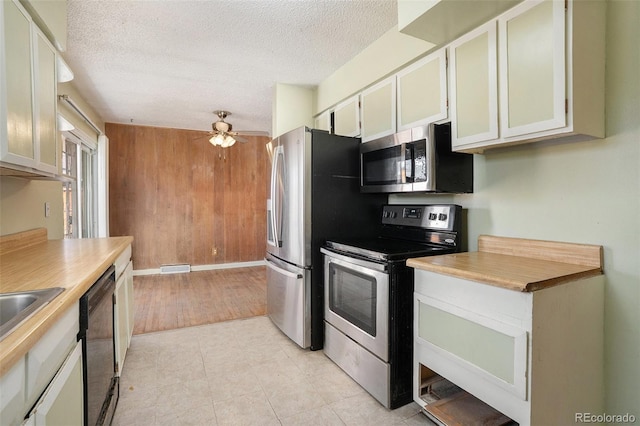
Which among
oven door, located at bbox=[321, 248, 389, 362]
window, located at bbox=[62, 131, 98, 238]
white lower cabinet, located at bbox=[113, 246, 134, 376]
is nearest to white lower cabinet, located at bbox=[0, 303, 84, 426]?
white lower cabinet, located at bbox=[113, 246, 134, 376]

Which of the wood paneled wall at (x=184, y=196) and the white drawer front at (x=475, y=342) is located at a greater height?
the wood paneled wall at (x=184, y=196)

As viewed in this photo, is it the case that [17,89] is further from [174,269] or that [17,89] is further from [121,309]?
[174,269]

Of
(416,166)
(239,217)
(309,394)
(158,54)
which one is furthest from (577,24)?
(239,217)

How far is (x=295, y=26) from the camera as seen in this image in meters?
2.36

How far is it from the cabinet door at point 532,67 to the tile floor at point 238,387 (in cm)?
163

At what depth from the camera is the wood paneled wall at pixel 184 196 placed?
5.19m

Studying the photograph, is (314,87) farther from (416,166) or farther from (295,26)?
(416,166)

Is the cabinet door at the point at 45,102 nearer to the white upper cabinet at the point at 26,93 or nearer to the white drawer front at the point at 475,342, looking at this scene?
the white upper cabinet at the point at 26,93

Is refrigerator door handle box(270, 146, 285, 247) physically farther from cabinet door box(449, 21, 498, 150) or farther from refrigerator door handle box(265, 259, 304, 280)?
cabinet door box(449, 21, 498, 150)

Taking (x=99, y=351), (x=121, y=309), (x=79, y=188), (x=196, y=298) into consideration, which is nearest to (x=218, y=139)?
(x=79, y=188)

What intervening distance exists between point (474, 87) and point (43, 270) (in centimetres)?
230

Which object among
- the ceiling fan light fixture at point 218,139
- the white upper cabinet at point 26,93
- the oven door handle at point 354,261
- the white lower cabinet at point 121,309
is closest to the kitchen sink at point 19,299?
the white upper cabinet at point 26,93

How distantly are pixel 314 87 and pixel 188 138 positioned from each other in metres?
2.90

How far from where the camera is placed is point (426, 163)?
1.97 m
